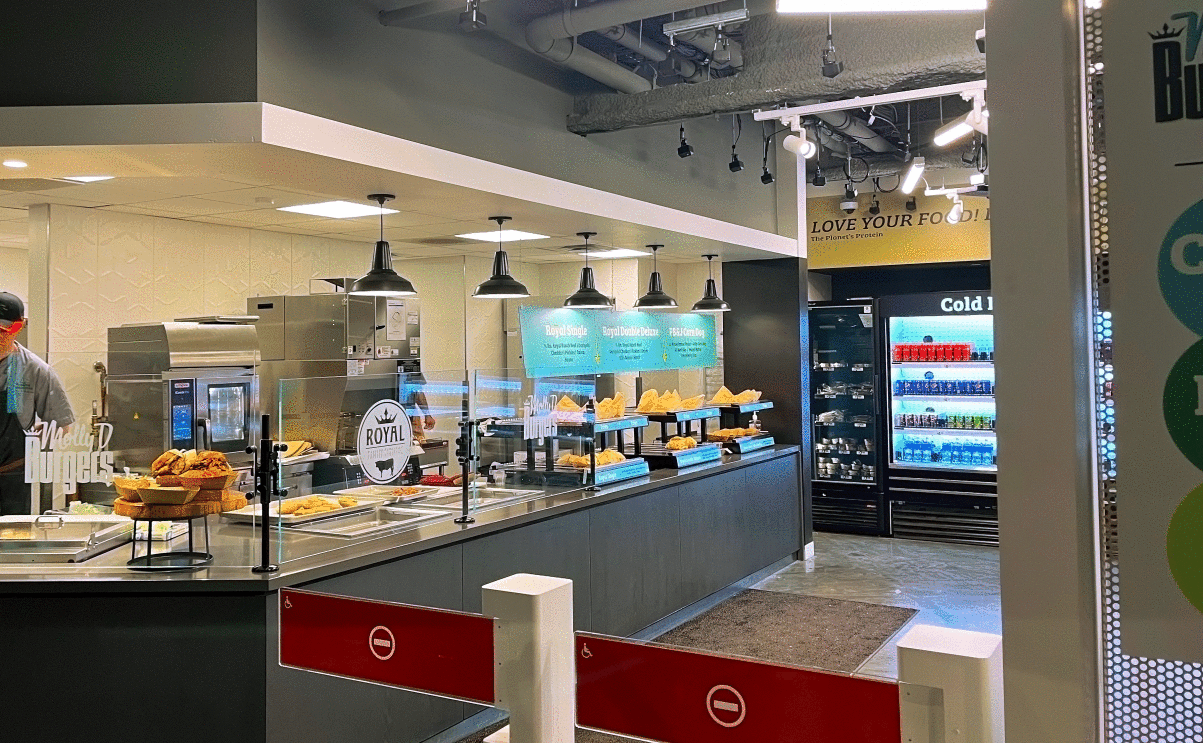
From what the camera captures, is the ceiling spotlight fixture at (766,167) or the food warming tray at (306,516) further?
the ceiling spotlight fixture at (766,167)

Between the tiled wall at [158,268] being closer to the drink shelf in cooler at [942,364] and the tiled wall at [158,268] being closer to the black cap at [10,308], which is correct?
the black cap at [10,308]

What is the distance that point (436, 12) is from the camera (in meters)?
4.50

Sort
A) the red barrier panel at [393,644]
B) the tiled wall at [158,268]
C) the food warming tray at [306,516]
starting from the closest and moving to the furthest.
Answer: the red barrier panel at [393,644] < the food warming tray at [306,516] < the tiled wall at [158,268]

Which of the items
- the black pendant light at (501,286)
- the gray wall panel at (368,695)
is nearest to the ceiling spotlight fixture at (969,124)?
the black pendant light at (501,286)

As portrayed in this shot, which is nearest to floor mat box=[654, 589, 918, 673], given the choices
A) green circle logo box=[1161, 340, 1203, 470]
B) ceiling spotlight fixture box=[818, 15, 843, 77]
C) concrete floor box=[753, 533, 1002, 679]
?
concrete floor box=[753, 533, 1002, 679]

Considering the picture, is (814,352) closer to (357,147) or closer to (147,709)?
(357,147)

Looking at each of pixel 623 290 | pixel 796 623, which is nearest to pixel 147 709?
pixel 796 623

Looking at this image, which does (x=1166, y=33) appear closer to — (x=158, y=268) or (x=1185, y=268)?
(x=1185, y=268)

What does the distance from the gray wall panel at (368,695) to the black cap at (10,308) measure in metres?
1.76

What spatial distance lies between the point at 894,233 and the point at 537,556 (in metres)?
6.63

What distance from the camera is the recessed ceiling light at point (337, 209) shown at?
626 cm

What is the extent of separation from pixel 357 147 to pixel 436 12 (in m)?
0.81

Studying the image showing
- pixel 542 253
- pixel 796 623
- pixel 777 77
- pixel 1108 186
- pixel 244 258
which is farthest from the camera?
pixel 542 253

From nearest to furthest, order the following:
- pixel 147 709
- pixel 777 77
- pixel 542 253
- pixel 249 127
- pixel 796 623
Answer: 1. pixel 147 709
2. pixel 249 127
3. pixel 777 77
4. pixel 796 623
5. pixel 542 253
